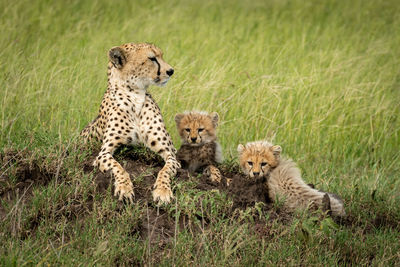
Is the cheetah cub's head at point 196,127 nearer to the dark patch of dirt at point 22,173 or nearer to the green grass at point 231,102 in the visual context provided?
the green grass at point 231,102

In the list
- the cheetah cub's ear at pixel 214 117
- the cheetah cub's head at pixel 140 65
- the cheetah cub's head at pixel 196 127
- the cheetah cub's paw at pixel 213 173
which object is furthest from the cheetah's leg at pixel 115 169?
the cheetah cub's ear at pixel 214 117

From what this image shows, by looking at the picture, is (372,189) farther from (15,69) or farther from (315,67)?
(15,69)

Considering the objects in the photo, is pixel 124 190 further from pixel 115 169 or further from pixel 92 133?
pixel 92 133

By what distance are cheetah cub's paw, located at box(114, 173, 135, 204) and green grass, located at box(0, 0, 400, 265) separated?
0.40 ft

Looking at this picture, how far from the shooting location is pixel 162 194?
4.22 metres

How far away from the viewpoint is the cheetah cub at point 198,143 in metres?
5.18

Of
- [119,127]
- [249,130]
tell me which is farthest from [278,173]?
[249,130]

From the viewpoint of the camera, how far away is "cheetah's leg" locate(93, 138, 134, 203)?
4.19m

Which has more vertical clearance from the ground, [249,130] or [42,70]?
[42,70]

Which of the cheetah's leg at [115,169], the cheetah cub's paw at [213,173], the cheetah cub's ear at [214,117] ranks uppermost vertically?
the cheetah cub's ear at [214,117]

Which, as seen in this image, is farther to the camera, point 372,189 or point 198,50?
point 198,50

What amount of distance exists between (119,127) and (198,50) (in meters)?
3.96

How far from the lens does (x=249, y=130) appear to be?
6.63 meters

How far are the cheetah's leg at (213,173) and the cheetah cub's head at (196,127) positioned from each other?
26cm
